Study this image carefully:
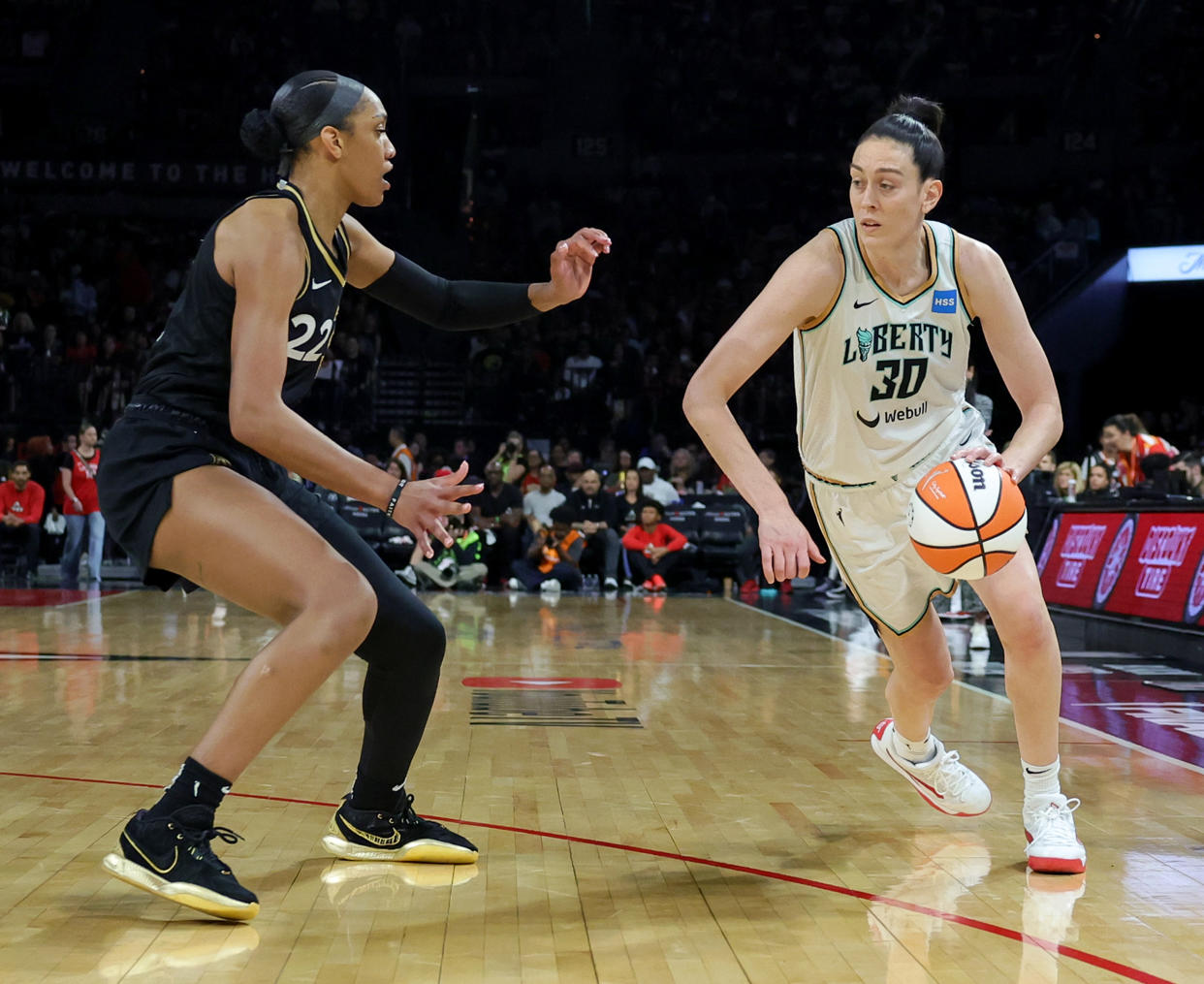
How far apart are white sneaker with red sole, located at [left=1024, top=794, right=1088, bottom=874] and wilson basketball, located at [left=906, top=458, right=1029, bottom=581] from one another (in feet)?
2.21

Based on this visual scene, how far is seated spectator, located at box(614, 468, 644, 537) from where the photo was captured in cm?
1539

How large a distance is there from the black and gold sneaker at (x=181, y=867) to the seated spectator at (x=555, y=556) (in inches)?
469

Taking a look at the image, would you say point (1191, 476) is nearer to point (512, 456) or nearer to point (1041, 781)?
point (512, 456)

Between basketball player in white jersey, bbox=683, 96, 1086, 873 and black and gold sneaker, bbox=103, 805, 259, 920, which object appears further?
basketball player in white jersey, bbox=683, 96, 1086, 873

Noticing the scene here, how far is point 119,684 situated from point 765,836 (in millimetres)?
4485

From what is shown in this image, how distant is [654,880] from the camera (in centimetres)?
357

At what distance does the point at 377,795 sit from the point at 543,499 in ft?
40.1

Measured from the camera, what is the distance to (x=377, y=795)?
3.72m

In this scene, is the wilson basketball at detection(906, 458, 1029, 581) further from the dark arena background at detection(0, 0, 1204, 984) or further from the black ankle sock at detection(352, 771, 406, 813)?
the black ankle sock at detection(352, 771, 406, 813)

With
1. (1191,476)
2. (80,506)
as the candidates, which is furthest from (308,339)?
(80,506)

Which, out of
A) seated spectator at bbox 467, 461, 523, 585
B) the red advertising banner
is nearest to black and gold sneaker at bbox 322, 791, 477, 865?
the red advertising banner

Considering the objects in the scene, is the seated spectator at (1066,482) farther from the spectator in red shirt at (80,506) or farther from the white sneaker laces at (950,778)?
the spectator in red shirt at (80,506)

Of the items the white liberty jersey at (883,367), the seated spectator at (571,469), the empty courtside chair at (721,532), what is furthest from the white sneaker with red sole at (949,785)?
the seated spectator at (571,469)

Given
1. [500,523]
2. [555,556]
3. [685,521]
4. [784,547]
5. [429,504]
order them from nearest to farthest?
[429,504]
[784,547]
[555,556]
[500,523]
[685,521]
